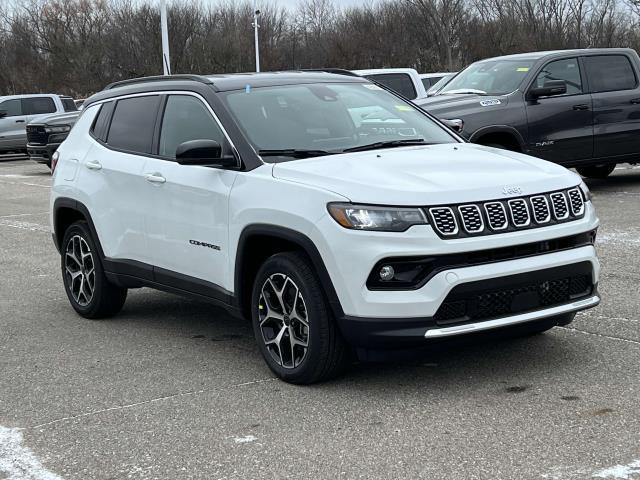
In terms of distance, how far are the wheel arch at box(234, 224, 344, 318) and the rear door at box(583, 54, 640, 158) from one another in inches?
337

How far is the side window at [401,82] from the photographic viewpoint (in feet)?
55.6

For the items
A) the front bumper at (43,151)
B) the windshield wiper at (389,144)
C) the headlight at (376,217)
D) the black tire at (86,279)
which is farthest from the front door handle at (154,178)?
the front bumper at (43,151)

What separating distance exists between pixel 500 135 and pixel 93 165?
679 centimetres

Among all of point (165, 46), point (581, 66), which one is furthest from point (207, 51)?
point (581, 66)

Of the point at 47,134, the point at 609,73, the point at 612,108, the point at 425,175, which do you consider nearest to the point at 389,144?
the point at 425,175

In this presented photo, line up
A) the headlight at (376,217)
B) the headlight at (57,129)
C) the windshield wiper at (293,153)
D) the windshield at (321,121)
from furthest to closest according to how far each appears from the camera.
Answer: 1. the headlight at (57,129)
2. the windshield at (321,121)
3. the windshield wiper at (293,153)
4. the headlight at (376,217)

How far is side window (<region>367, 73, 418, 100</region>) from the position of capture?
16953 mm

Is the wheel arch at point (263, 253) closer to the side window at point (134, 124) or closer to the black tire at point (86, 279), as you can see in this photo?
the side window at point (134, 124)

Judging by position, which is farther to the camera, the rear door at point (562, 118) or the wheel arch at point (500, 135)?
the rear door at point (562, 118)

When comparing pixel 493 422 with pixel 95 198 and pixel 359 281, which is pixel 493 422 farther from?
pixel 95 198

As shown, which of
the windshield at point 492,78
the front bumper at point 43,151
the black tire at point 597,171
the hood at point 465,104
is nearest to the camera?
the hood at point 465,104

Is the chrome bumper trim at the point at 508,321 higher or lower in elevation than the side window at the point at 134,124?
lower

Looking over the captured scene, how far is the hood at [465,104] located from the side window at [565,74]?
2.28 ft

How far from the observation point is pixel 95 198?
705cm
